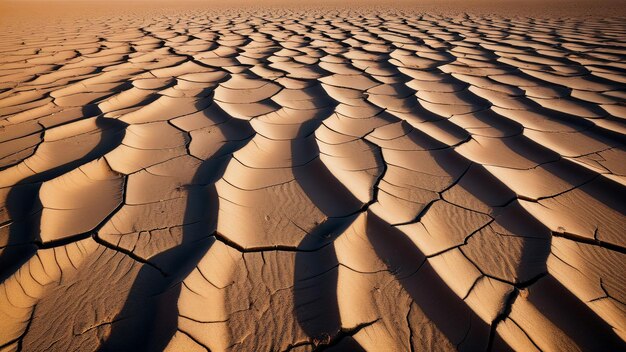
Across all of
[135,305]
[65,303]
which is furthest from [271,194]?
[65,303]

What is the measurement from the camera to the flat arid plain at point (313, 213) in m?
0.79

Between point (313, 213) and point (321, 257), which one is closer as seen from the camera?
point (321, 257)

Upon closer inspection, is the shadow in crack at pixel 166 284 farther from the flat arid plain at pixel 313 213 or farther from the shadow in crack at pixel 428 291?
the shadow in crack at pixel 428 291

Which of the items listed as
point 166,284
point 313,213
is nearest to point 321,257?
point 313,213

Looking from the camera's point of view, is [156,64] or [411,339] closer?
[411,339]

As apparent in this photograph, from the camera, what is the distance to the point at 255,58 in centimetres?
296

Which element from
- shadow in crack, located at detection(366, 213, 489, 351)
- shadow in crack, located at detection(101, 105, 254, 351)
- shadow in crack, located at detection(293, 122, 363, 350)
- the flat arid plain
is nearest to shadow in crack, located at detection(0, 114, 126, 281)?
the flat arid plain

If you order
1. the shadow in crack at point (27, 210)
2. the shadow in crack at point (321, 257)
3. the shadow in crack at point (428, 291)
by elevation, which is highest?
the shadow in crack at point (428, 291)

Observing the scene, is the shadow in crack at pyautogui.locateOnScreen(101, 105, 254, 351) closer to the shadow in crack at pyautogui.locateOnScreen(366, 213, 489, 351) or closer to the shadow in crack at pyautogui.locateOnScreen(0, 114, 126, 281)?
the shadow in crack at pyautogui.locateOnScreen(0, 114, 126, 281)

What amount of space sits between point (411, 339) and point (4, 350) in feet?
3.01

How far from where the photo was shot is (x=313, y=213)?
44.6 inches

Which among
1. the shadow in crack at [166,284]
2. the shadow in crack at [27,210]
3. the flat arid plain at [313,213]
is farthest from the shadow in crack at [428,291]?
the shadow in crack at [27,210]

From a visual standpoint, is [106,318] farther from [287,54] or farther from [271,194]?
[287,54]

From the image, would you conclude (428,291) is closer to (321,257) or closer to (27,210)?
(321,257)
